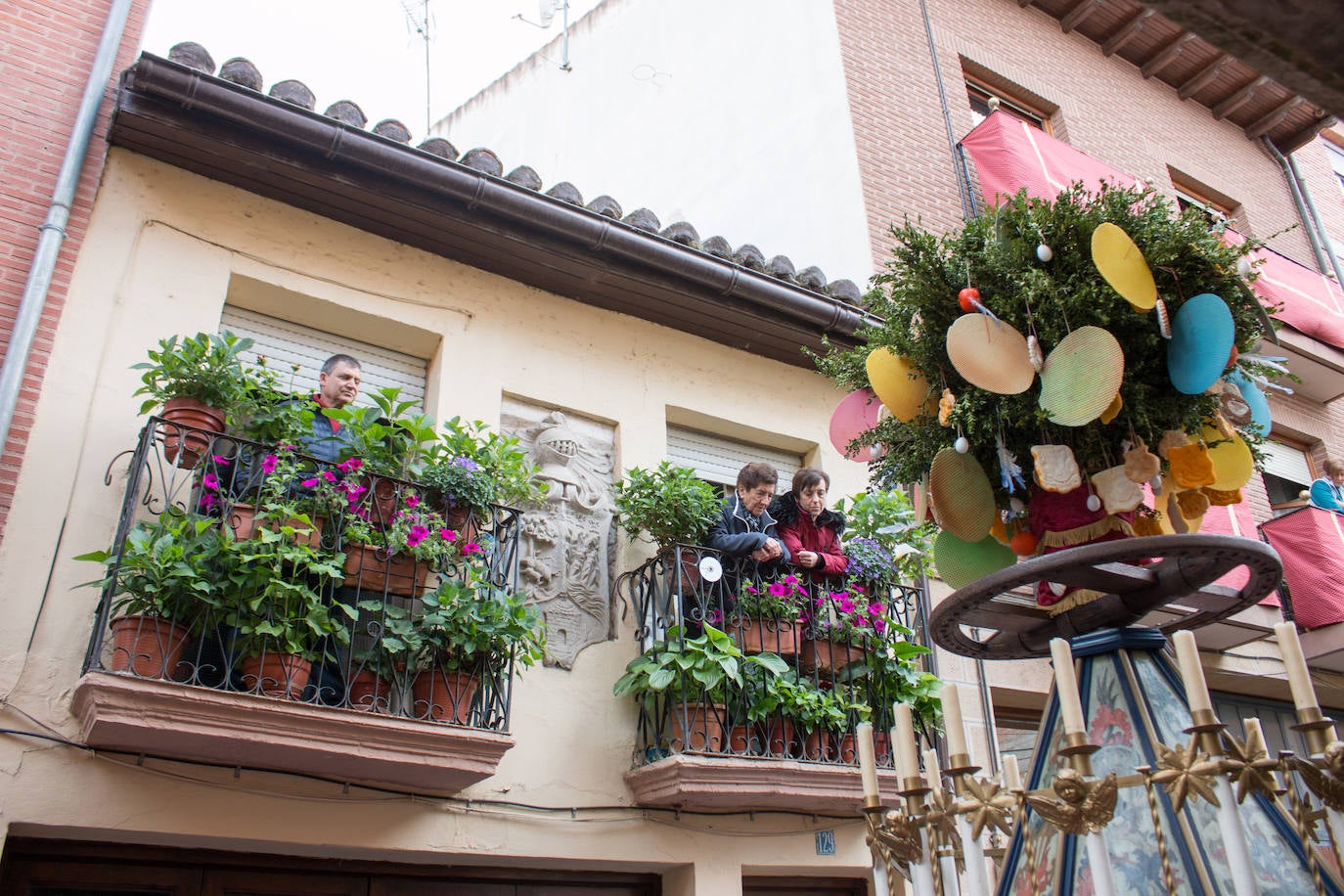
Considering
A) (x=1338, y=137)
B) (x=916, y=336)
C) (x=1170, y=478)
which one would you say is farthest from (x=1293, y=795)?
(x=1338, y=137)

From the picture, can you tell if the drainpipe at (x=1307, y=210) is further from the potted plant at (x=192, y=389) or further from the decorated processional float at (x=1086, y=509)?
the potted plant at (x=192, y=389)

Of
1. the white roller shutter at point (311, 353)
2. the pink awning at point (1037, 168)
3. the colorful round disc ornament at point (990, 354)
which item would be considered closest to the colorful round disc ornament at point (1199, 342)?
the colorful round disc ornament at point (990, 354)

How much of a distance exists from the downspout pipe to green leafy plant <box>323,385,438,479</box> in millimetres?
1323

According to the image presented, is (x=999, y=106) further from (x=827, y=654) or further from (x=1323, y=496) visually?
(x=827, y=654)

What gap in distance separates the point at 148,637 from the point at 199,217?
2522 mm

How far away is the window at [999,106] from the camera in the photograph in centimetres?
1122

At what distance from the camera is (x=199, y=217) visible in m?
5.94

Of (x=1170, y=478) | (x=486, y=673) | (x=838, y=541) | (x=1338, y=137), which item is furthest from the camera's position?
(x=1338, y=137)

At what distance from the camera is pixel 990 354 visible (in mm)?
2924

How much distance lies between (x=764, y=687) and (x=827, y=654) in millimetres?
503

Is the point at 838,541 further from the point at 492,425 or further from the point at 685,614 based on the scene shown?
the point at 492,425

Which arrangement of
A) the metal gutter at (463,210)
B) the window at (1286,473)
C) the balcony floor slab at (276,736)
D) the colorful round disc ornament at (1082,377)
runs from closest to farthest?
1. the colorful round disc ornament at (1082,377)
2. the balcony floor slab at (276,736)
3. the metal gutter at (463,210)
4. the window at (1286,473)

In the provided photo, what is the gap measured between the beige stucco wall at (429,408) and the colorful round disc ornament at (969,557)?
3088 mm

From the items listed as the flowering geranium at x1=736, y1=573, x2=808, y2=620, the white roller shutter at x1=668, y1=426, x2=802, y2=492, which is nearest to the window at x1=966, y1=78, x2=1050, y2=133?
the white roller shutter at x1=668, y1=426, x2=802, y2=492
